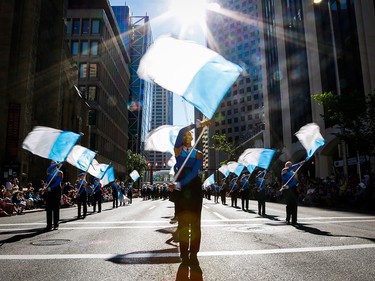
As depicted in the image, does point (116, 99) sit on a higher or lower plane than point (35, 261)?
higher

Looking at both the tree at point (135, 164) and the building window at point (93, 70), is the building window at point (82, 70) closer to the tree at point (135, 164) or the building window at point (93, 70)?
the building window at point (93, 70)

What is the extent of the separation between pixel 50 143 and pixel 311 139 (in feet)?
28.8

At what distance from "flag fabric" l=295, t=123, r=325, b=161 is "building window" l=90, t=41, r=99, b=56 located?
55.3 metres

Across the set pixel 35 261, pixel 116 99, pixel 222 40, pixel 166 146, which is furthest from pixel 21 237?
pixel 222 40

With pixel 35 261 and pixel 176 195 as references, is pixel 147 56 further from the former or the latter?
pixel 35 261

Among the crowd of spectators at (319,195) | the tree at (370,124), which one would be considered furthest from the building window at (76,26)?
the tree at (370,124)

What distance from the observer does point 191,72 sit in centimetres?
579

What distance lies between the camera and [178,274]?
4316 mm

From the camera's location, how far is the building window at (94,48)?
200 feet

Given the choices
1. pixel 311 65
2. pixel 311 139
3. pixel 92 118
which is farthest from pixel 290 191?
pixel 92 118

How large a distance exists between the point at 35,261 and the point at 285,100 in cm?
4343

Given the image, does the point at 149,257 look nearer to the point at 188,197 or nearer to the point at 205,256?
the point at 205,256

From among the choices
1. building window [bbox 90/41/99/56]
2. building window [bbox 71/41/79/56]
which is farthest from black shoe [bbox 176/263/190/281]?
building window [bbox 71/41/79/56]

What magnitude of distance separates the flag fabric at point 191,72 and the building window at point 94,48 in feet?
193
